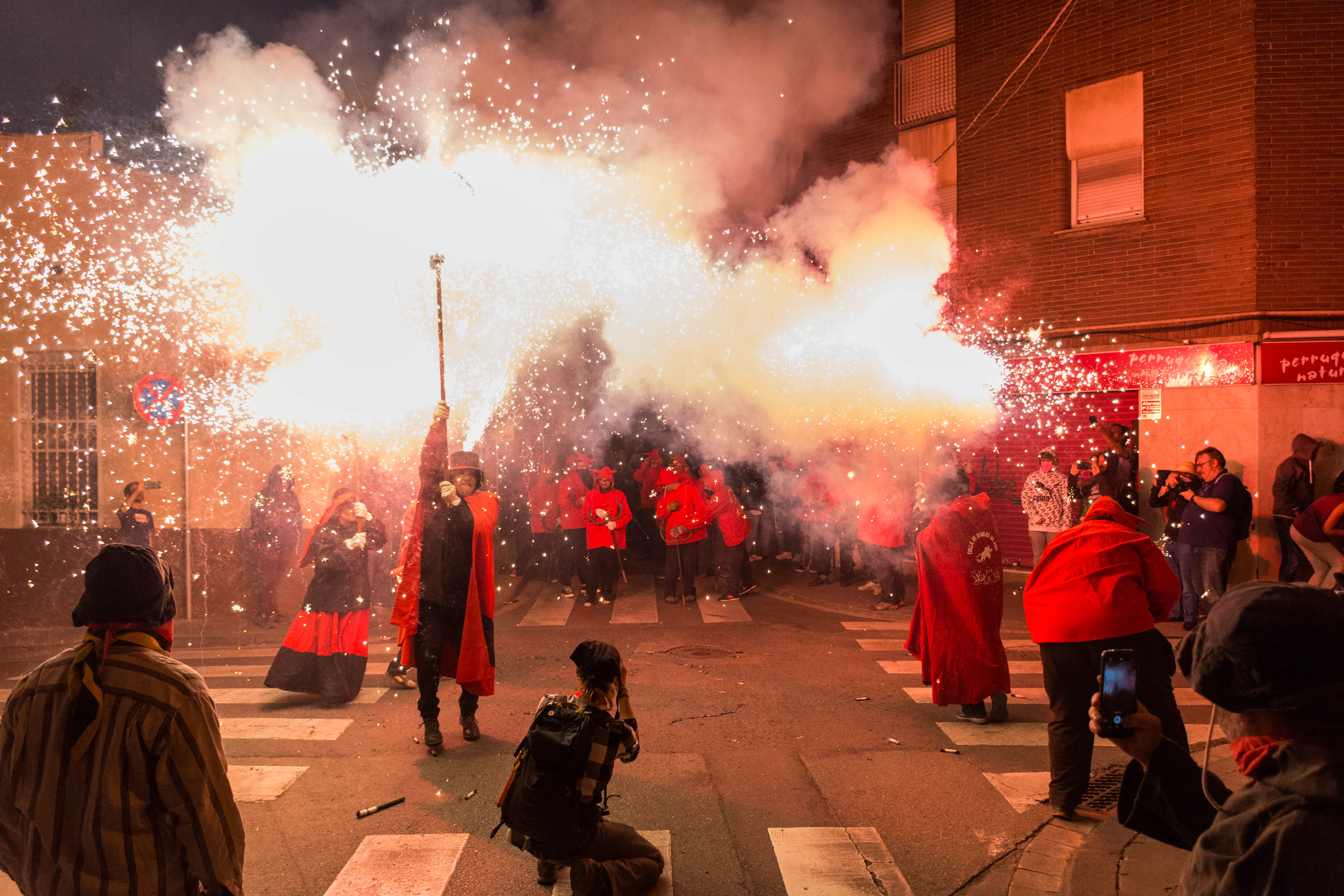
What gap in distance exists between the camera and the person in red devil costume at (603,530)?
10.5m

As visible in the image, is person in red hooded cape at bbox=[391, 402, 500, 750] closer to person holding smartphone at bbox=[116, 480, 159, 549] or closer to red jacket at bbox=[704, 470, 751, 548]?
person holding smartphone at bbox=[116, 480, 159, 549]

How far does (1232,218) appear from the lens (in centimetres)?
1049

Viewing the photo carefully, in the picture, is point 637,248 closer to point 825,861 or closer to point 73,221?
point 73,221

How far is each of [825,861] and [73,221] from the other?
11.7 meters

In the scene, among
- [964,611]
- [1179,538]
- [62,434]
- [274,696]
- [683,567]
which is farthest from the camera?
[62,434]

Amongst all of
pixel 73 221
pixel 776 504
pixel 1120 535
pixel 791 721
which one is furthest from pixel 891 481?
pixel 73 221

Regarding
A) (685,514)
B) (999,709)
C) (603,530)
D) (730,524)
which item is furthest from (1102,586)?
(603,530)

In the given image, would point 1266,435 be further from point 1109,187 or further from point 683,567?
point 683,567

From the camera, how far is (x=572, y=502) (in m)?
11.0

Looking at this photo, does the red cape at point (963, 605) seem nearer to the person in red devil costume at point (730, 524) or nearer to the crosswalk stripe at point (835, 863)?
the crosswalk stripe at point (835, 863)

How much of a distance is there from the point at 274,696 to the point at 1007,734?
566 cm

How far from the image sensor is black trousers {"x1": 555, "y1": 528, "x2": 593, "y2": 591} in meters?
11.2

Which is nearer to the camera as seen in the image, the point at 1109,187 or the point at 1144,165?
the point at 1144,165

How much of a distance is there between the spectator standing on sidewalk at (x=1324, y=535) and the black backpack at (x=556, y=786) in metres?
7.17
